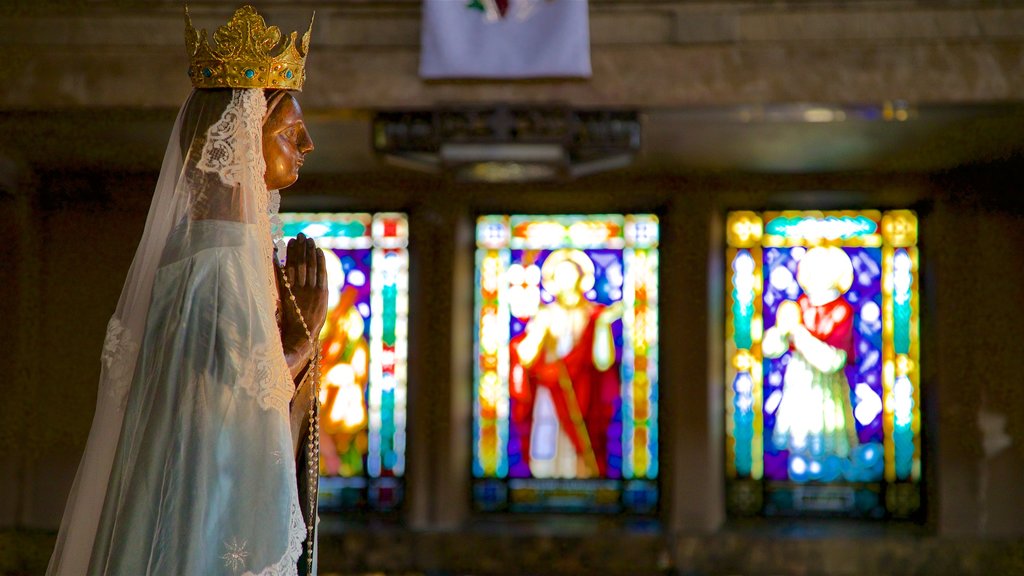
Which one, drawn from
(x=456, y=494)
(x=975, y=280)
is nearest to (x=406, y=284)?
(x=456, y=494)

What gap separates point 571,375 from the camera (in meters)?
6.78

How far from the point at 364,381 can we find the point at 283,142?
14.6 ft

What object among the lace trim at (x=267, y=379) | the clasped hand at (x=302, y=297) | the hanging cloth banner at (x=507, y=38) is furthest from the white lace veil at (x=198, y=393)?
the hanging cloth banner at (x=507, y=38)

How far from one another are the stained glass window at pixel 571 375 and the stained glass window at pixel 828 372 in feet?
1.70

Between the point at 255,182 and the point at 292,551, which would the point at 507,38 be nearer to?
the point at 255,182

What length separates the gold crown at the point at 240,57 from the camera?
2348 millimetres

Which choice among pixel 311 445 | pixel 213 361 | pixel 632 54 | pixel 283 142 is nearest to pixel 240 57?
pixel 283 142

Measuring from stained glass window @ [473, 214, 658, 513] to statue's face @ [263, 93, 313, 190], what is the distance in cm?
438

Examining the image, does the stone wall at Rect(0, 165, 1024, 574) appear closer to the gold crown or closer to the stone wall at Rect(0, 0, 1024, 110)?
the stone wall at Rect(0, 0, 1024, 110)

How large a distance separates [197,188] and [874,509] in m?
5.26

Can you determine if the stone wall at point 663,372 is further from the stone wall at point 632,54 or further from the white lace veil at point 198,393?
the white lace veil at point 198,393

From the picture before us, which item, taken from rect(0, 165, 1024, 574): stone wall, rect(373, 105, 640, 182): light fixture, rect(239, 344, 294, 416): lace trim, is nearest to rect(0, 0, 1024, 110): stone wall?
rect(373, 105, 640, 182): light fixture

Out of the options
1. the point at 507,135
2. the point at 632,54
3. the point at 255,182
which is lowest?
the point at 255,182

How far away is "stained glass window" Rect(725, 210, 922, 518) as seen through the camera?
261 inches
